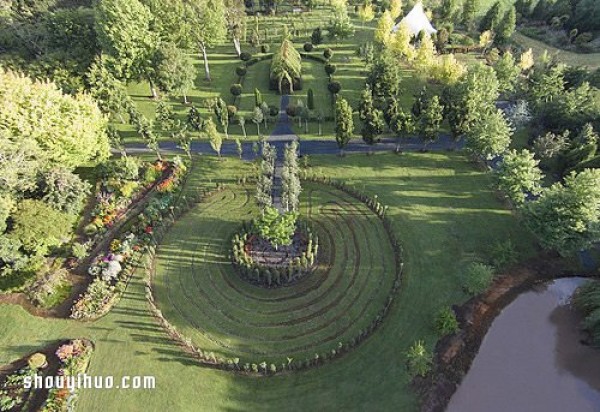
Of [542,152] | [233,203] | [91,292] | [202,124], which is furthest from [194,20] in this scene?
[542,152]

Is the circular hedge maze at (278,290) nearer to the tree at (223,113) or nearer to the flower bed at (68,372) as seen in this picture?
the flower bed at (68,372)

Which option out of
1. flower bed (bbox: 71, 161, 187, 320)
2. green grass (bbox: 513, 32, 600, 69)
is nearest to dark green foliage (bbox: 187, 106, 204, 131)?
flower bed (bbox: 71, 161, 187, 320)

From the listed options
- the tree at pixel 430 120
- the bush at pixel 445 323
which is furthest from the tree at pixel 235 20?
the bush at pixel 445 323

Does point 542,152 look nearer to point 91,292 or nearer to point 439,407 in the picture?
point 439,407

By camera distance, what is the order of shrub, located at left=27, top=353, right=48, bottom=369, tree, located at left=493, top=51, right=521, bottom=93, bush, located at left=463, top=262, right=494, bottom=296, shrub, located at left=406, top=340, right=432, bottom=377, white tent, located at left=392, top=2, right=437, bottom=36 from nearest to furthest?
1. shrub, located at left=406, top=340, right=432, bottom=377
2. shrub, located at left=27, top=353, right=48, bottom=369
3. bush, located at left=463, top=262, right=494, bottom=296
4. tree, located at left=493, top=51, right=521, bottom=93
5. white tent, located at left=392, top=2, right=437, bottom=36

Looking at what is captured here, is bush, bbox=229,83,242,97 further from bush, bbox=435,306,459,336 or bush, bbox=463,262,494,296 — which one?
bush, bbox=435,306,459,336
